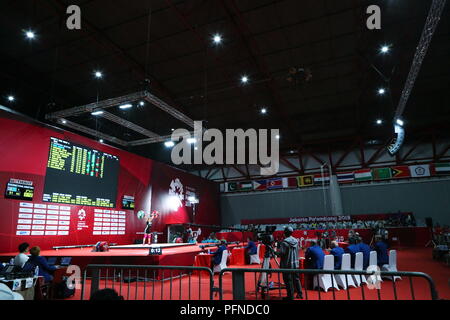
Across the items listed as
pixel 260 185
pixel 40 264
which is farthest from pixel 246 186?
pixel 40 264

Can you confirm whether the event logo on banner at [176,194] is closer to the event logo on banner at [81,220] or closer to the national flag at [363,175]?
the event logo on banner at [81,220]

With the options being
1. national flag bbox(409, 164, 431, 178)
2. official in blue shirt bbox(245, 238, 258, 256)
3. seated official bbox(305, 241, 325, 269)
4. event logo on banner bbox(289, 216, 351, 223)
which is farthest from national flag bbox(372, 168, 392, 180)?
seated official bbox(305, 241, 325, 269)

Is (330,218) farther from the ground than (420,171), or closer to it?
closer to it

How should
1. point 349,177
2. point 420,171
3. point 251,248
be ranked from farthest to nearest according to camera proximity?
point 349,177 → point 420,171 → point 251,248

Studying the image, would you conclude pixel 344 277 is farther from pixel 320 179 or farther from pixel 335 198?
pixel 320 179

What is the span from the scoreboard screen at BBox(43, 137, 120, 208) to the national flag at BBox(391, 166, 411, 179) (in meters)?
15.1

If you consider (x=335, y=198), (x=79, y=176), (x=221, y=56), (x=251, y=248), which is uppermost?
(x=221, y=56)

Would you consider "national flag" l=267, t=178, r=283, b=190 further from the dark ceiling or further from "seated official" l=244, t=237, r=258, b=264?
"seated official" l=244, t=237, r=258, b=264

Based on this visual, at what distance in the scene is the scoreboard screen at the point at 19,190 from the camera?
24.6 feet

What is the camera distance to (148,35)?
8.20m

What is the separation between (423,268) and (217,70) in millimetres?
8541

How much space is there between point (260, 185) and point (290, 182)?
6.73 feet

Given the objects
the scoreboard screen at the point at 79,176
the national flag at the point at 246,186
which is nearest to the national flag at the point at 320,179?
the national flag at the point at 246,186

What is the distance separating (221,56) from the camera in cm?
953
